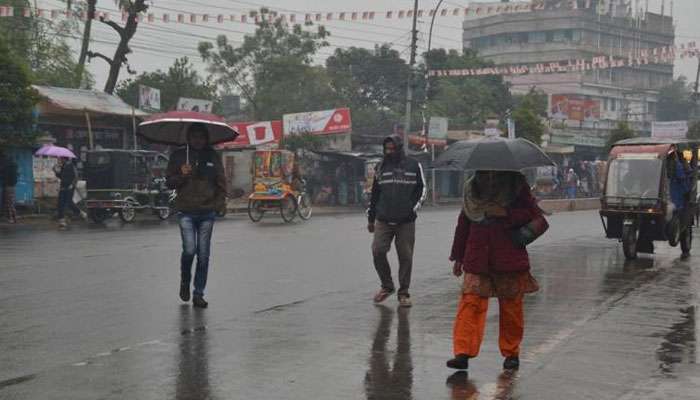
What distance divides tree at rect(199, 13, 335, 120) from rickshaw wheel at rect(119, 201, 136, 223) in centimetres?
3386

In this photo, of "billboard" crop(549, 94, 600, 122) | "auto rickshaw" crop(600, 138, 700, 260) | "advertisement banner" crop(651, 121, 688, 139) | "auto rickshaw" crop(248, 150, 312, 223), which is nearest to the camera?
"auto rickshaw" crop(600, 138, 700, 260)

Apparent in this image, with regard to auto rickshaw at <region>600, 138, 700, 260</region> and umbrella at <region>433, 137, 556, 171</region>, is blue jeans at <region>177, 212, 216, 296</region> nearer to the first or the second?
umbrella at <region>433, 137, 556, 171</region>

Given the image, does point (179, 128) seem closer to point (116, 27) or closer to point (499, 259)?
point (499, 259)

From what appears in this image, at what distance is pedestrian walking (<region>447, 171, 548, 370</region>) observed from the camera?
23.4ft

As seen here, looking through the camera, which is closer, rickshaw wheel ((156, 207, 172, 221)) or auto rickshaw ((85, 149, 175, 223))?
auto rickshaw ((85, 149, 175, 223))

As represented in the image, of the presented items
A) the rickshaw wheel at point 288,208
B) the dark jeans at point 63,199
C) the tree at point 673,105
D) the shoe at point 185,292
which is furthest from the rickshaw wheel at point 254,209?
the tree at point 673,105

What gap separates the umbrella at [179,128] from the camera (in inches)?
404

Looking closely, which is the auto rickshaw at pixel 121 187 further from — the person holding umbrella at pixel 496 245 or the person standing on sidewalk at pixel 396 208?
the person holding umbrella at pixel 496 245

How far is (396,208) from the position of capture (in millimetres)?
10602

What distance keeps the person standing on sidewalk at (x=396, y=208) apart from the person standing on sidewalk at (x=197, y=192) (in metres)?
1.71

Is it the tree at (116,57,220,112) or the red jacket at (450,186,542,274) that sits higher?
the tree at (116,57,220,112)

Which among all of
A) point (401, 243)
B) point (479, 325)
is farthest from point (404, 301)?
point (479, 325)

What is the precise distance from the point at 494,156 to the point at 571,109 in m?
74.5

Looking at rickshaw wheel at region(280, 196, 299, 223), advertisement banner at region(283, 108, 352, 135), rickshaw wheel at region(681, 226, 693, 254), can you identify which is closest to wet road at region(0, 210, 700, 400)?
rickshaw wheel at region(681, 226, 693, 254)
